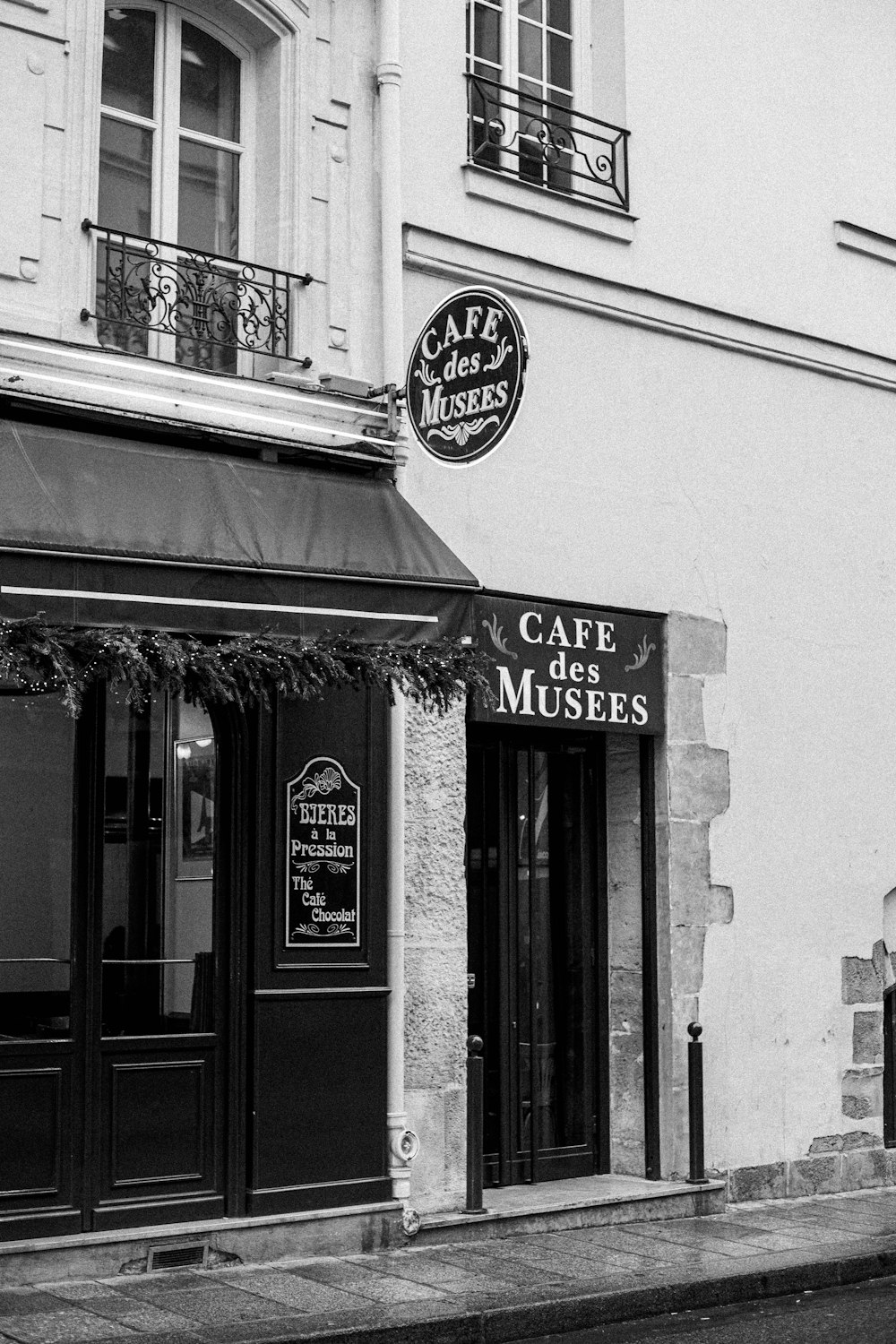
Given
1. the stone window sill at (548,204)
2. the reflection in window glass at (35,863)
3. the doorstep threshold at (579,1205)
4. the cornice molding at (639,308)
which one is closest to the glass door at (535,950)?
the doorstep threshold at (579,1205)

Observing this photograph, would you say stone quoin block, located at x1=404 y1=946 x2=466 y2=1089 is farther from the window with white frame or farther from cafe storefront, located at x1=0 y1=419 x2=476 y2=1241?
the window with white frame

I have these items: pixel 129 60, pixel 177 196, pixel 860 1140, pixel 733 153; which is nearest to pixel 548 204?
pixel 733 153

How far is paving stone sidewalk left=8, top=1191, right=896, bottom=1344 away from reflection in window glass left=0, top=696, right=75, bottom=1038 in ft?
3.96

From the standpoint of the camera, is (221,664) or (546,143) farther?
(546,143)

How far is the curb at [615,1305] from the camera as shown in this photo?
6.86 meters

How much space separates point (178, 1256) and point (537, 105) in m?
6.69

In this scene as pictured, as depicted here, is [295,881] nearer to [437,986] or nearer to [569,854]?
[437,986]

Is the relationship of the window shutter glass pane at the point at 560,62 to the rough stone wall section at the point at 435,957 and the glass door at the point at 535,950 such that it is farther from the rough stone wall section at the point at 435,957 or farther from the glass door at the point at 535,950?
the rough stone wall section at the point at 435,957

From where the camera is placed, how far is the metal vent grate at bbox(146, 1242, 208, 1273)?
7.79 metres

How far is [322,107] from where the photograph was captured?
9078 mm

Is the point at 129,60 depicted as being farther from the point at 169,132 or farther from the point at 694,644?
the point at 694,644

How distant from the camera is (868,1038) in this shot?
36.5ft

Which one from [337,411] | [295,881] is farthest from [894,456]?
[295,881]

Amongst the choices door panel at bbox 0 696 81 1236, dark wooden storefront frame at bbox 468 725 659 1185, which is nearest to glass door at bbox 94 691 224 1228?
door panel at bbox 0 696 81 1236
